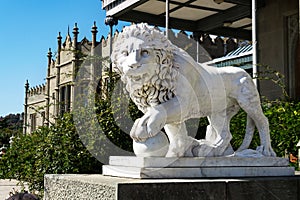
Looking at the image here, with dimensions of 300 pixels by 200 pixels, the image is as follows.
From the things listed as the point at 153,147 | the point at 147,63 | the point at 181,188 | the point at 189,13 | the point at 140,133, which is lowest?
the point at 181,188

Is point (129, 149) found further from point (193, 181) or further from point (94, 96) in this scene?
point (193, 181)

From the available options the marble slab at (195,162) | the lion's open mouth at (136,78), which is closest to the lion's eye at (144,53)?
the lion's open mouth at (136,78)

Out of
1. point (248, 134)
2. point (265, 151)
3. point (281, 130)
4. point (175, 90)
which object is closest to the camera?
point (175, 90)

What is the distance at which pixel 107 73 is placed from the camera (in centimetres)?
660

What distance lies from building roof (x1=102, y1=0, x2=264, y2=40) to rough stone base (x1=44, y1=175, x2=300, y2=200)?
9446 mm

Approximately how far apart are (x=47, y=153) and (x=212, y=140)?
3.05 meters

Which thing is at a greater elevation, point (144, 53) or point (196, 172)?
point (144, 53)

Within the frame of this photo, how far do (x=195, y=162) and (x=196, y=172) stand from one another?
0.08 m

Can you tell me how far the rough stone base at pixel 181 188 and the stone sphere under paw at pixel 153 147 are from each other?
28 centimetres

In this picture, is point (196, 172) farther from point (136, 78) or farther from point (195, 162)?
point (136, 78)

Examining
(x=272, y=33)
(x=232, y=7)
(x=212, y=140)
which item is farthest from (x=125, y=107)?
(x=232, y=7)

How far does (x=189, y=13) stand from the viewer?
14.7 metres

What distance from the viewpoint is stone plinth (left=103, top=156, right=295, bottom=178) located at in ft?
9.92

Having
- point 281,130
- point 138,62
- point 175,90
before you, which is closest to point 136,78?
point 138,62
